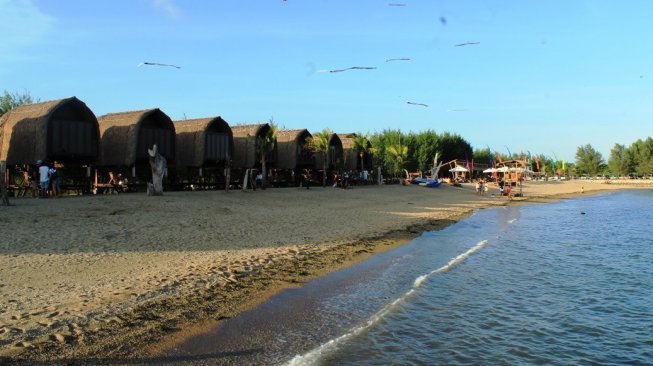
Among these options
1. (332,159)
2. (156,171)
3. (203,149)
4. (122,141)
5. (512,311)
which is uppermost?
(122,141)

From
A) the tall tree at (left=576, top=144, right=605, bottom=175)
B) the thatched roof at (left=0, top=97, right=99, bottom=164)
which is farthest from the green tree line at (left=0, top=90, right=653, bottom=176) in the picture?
the thatched roof at (left=0, top=97, right=99, bottom=164)

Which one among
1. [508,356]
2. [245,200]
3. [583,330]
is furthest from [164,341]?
[245,200]

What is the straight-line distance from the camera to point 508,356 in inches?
292

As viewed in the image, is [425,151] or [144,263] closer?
[144,263]

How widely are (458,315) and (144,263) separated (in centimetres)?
670

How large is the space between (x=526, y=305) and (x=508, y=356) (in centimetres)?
310

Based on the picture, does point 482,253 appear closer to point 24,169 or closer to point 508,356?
point 508,356

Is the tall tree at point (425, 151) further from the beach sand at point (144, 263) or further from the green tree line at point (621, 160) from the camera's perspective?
the green tree line at point (621, 160)

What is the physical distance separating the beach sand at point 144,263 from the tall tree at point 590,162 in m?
135

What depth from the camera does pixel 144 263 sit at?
1106cm

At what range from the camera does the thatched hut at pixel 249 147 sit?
122 feet

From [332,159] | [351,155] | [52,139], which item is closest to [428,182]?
[351,155]

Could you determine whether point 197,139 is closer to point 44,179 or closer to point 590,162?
point 44,179

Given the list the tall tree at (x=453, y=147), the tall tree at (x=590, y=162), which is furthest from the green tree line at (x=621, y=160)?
the tall tree at (x=453, y=147)
